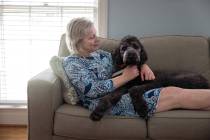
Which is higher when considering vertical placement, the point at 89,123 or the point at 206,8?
the point at 206,8

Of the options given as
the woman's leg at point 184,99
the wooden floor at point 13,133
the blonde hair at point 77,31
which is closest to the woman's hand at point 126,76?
the woman's leg at point 184,99

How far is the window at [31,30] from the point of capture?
120 inches

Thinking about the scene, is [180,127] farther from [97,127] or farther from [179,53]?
[179,53]

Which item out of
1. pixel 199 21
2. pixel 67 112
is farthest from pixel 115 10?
pixel 67 112

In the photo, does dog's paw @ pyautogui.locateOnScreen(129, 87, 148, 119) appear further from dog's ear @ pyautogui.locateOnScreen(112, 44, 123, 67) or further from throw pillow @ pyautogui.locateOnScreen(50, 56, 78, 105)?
throw pillow @ pyautogui.locateOnScreen(50, 56, 78, 105)

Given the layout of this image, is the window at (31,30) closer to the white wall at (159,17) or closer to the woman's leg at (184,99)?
the white wall at (159,17)

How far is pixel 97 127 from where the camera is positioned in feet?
6.88

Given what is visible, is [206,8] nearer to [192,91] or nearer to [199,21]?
[199,21]

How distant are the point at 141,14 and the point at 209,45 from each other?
666 mm

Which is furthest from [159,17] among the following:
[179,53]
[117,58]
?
[117,58]

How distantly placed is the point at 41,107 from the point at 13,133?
956mm

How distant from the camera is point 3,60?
3141 millimetres

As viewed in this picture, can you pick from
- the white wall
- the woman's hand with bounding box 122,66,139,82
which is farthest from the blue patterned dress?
the white wall

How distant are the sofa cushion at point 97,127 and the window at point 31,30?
109cm
